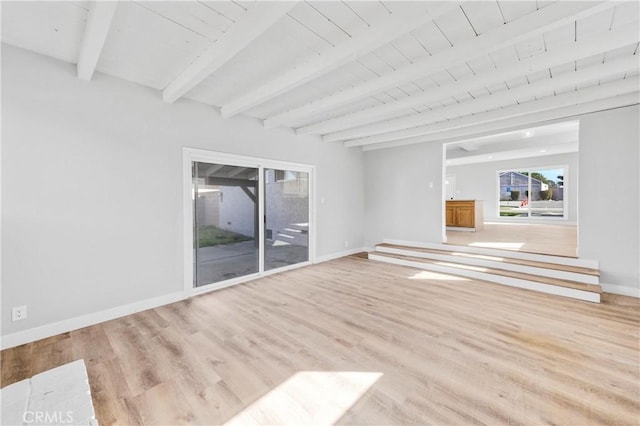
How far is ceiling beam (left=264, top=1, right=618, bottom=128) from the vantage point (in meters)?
1.89

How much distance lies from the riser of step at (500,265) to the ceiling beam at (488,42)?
3.41m

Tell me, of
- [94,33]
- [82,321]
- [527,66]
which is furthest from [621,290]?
[82,321]

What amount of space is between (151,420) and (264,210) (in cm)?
326

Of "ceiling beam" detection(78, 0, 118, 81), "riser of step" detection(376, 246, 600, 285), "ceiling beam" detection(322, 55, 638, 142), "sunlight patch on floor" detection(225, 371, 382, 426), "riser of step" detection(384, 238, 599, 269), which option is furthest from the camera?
"riser of step" detection(384, 238, 599, 269)

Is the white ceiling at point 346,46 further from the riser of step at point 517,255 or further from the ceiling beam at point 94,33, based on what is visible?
the riser of step at point 517,255

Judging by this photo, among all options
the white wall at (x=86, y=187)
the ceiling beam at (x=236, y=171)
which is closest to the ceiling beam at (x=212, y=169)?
the ceiling beam at (x=236, y=171)

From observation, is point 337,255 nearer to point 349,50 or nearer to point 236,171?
point 236,171

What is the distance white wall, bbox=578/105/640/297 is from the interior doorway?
347cm

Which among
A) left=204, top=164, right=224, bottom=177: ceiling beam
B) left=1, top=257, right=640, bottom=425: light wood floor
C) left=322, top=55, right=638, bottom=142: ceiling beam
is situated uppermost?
left=322, top=55, right=638, bottom=142: ceiling beam

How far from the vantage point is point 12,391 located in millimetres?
1056

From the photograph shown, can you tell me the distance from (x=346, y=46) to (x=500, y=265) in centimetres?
424

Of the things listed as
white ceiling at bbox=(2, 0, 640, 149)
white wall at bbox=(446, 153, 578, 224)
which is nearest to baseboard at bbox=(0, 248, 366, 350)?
white ceiling at bbox=(2, 0, 640, 149)

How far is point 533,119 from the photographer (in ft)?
14.1

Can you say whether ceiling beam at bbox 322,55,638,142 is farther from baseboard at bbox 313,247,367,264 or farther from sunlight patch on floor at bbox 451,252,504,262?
baseboard at bbox 313,247,367,264
